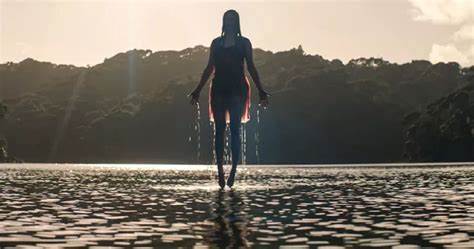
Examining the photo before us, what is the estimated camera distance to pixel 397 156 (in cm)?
14775

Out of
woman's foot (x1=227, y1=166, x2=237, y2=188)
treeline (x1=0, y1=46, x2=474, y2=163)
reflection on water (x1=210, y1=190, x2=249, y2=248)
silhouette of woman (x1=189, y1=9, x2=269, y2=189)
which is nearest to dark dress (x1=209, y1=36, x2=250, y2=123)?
silhouette of woman (x1=189, y1=9, x2=269, y2=189)

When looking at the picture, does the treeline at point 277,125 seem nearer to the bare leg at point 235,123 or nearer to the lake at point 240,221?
the bare leg at point 235,123

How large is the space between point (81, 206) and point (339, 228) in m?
4.96

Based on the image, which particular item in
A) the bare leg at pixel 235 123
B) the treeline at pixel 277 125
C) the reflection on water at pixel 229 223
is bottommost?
the reflection on water at pixel 229 223

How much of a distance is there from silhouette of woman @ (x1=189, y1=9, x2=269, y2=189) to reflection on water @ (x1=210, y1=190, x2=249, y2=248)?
455 cm

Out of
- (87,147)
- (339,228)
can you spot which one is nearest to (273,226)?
(339,228)

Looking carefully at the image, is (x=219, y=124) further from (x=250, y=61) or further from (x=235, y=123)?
(x=250, y=61)

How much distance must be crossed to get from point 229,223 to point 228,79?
9.00 meters

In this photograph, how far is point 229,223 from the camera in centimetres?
923

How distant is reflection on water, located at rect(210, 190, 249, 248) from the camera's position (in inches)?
295

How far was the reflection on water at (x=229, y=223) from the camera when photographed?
24.6 ft

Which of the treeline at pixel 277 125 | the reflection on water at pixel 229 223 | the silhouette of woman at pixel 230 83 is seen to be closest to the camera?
the reflection on water at pixel 229 223

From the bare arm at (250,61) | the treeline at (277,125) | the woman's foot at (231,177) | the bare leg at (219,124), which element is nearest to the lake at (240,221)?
the woman's foot at (231,177)

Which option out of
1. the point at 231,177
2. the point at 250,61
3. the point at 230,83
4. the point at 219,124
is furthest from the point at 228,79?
the point at 231,177
